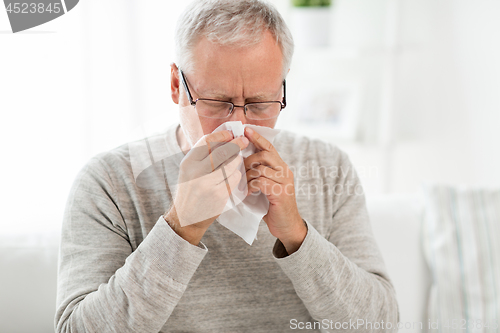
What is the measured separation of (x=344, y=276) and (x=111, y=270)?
1.43ft

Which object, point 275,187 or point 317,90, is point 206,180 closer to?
point 275,187

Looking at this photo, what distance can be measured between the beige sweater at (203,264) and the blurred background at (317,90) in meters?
0.10

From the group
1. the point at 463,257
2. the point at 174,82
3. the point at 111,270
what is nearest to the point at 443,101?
the point at 463,257

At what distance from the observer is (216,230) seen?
0.89 metres

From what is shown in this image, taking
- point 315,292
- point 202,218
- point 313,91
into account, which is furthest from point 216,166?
point 313,91

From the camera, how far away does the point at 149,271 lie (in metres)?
0.70

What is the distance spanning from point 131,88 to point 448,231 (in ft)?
2.90

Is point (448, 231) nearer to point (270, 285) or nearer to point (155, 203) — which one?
point (270, 285)

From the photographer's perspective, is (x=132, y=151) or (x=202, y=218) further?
(x=132, y=151)

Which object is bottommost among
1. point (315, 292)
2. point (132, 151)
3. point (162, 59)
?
point (315, 292)

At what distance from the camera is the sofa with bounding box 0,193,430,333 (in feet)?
3.17

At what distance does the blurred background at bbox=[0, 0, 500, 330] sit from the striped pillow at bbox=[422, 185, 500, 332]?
204mm

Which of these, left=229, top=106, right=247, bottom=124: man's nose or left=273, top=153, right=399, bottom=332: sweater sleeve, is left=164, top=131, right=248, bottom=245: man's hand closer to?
left=229, top=106, right=247, bottom=124: man's nose

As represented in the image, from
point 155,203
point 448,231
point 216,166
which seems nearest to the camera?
point 216,166
